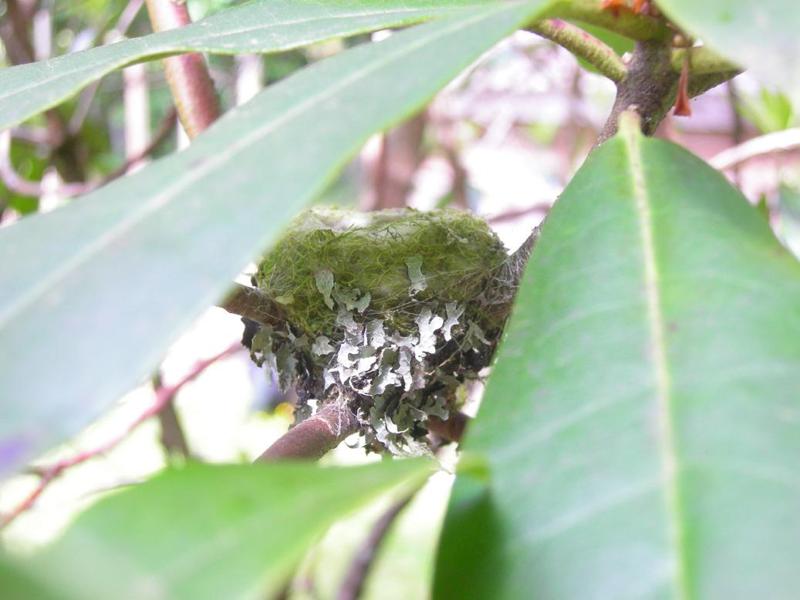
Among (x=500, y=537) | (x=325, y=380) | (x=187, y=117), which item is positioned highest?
(x=187, y=117)

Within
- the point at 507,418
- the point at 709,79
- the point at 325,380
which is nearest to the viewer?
the point at 507,418

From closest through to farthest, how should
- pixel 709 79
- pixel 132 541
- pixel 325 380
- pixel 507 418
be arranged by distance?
pixel 132 541 < pixel 507 418 < pixel 709 79 < pixel 325 380

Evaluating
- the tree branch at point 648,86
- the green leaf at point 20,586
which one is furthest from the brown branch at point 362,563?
the green leaf at point 20,586

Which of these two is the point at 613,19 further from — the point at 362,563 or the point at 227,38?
the point at 362,563

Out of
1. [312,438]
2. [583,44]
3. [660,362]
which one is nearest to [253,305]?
[312,438]

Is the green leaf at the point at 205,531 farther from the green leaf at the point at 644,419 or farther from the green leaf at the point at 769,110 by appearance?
the green leaf at the point at 769,110

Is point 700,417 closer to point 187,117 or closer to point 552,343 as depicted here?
point 552,343

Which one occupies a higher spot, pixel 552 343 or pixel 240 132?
pixel 240 132

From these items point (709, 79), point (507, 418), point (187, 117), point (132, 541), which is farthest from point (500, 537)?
point (187, 117)

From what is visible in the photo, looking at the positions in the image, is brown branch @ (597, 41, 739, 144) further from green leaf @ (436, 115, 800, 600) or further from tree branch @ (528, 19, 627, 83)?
green leaf @ (436, 115, 800, 600)
